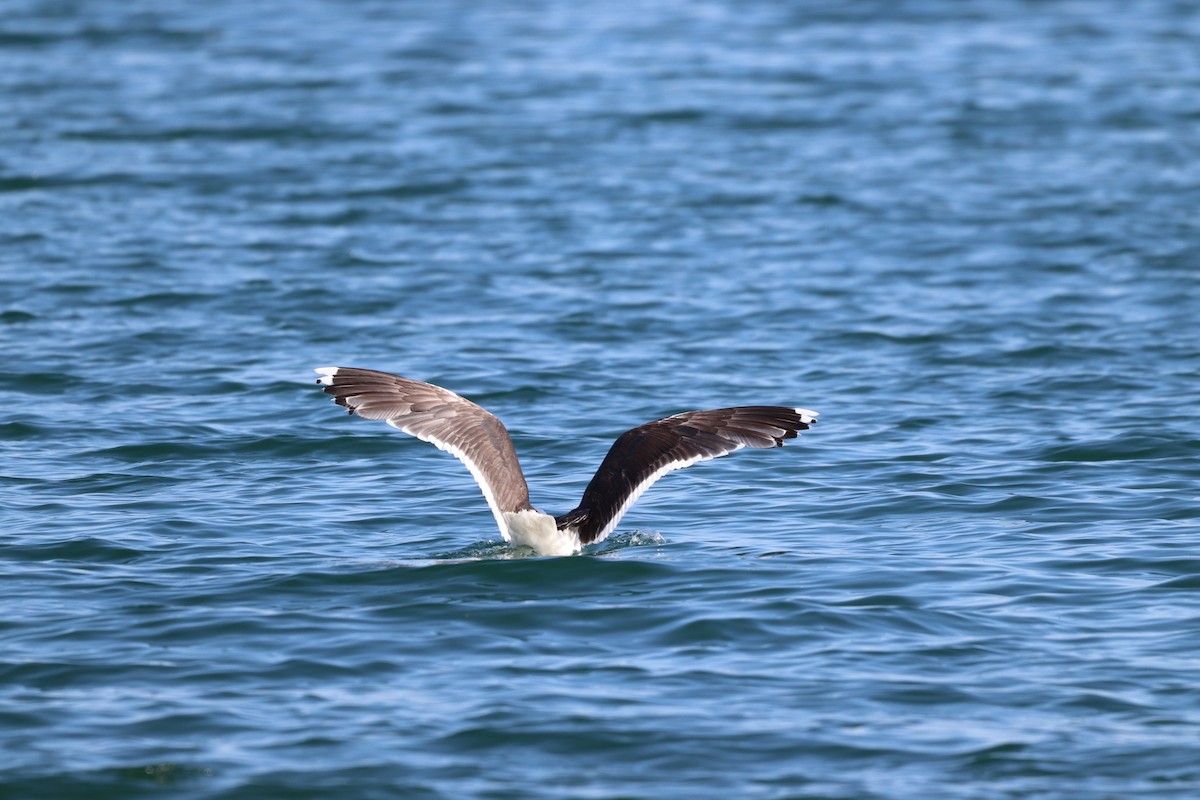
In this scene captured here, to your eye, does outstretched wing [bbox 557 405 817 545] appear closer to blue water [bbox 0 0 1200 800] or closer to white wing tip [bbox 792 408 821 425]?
white wing tip [bbox 792 408 821 425]

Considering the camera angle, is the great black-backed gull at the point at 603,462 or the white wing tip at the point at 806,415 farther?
the white wing tip at the point at 806,415

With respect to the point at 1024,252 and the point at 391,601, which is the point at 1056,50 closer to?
the point at 1024,252

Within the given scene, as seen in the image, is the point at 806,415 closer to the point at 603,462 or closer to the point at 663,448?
the point at 663,448

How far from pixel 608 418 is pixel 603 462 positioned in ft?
11.9

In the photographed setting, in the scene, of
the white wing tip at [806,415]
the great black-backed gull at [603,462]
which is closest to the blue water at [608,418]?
the great black-backed gull at [603,462]

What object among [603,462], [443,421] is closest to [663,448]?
[603,462]

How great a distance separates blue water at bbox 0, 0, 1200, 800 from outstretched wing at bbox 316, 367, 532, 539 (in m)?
0.47

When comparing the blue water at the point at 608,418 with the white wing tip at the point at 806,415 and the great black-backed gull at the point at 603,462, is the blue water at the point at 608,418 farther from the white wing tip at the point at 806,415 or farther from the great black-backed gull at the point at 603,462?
the white wing tip at the point at 806,415

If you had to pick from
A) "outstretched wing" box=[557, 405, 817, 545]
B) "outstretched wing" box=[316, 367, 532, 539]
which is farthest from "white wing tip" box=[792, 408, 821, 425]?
"outstretched wing" box=[316, 367, 532, 539]

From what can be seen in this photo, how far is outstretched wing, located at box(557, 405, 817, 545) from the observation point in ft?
33.3

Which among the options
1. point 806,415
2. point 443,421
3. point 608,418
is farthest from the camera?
point 608,418

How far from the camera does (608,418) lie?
14.0m

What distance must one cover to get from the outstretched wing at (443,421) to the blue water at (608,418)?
0.47 metres

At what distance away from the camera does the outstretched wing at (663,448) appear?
33.3ft
